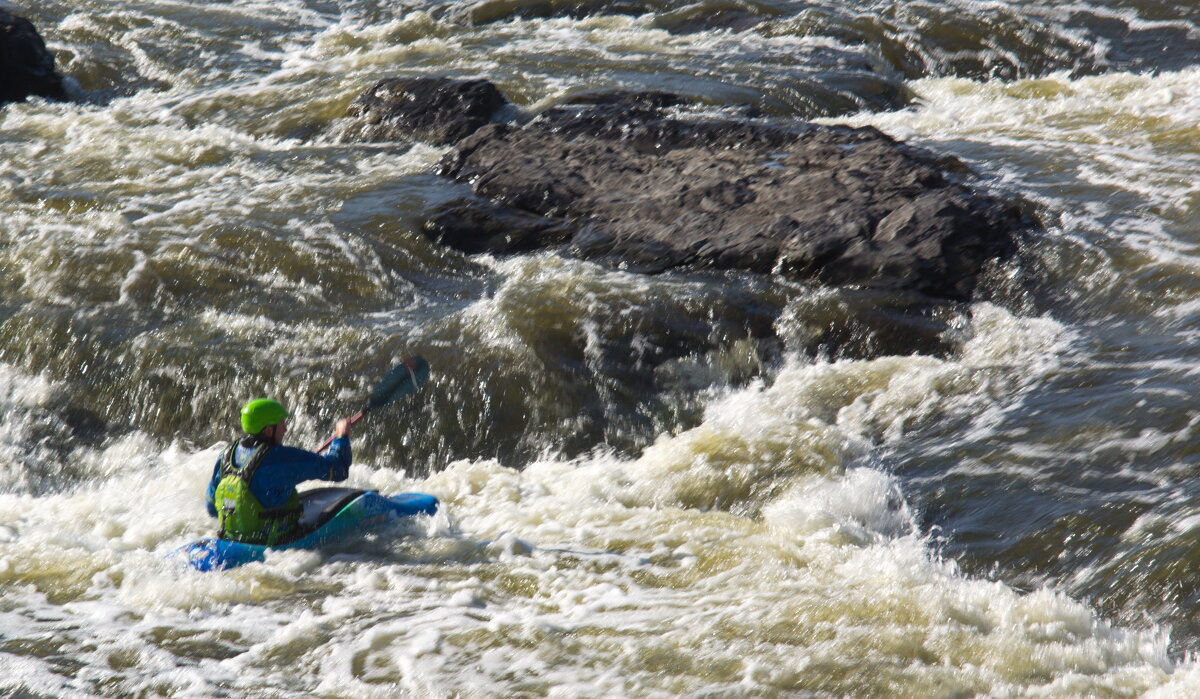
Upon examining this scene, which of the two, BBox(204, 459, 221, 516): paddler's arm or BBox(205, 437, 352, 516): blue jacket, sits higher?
BBox(205, 437, 352, 516): blue jacket

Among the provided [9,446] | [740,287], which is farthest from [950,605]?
[9,446]

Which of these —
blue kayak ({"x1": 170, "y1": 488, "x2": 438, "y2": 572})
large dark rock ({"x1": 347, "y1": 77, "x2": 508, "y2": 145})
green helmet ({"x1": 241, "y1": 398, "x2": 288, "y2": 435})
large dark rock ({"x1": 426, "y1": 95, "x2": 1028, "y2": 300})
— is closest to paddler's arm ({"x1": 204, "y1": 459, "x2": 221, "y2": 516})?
blue kayak ({"x1": 170, "y1": 488, "x2": 438, "y2": 572})

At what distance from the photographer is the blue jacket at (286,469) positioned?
18.8 feet

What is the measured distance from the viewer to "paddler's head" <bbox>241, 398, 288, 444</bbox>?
5.65 meters

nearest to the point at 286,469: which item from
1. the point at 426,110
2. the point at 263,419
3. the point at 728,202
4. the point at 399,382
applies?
the point at 263,419

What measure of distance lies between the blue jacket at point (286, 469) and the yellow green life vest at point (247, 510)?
24 millimetres

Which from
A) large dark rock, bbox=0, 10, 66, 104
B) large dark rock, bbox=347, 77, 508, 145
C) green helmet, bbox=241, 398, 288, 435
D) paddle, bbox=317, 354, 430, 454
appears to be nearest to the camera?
green helmet, bbox=241, 398, 288, 435

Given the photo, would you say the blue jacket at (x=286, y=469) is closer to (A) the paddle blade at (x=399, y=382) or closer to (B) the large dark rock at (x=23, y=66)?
(A) the paddle blade at (x=399, y=382)

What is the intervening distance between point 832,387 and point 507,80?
22.5ft

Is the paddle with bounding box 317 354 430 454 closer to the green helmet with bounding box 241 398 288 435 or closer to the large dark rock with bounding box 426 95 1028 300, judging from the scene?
the green helmet with bounding box 241 398 288 435

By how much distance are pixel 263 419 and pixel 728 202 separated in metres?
4.14

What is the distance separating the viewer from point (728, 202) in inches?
339

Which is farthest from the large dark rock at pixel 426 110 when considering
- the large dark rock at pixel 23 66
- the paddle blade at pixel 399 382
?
the paddle blade at pixel 399 382

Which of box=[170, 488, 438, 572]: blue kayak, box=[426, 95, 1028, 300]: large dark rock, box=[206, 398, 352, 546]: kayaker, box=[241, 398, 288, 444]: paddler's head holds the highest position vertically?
box=[426, 95, 1028, 300]: large dark rock
